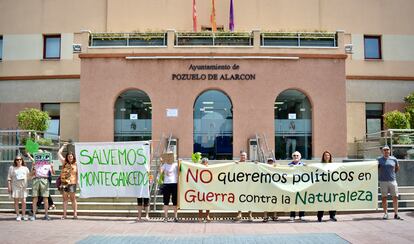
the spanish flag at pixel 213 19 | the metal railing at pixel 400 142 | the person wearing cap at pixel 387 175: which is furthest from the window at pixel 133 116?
the person wearing cap at pixel 387 175

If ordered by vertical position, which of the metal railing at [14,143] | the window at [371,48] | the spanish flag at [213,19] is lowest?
the metal railing at [14,143]

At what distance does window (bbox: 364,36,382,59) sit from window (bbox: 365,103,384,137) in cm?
290

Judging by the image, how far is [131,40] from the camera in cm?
2345

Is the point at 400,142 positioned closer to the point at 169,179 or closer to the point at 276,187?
the point at 276,187

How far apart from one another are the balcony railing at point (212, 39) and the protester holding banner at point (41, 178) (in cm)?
999

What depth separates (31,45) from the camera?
29.0 meters

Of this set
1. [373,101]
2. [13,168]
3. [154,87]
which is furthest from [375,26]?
[13,168]

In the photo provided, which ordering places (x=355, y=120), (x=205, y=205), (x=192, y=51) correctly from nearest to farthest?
(x=205, y=205), (x=192, y=51), (x=355, y=120)

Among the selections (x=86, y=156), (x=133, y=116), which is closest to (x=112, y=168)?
(x=86, y=156)

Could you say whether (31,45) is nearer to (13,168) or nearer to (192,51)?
(192,51)

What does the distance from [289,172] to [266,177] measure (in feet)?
2.36

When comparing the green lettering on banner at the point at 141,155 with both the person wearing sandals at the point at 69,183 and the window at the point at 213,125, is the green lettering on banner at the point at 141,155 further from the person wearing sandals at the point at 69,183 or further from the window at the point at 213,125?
the window at the point at 213,125

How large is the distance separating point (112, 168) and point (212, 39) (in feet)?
32.7

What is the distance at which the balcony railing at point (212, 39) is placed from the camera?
23297mm
